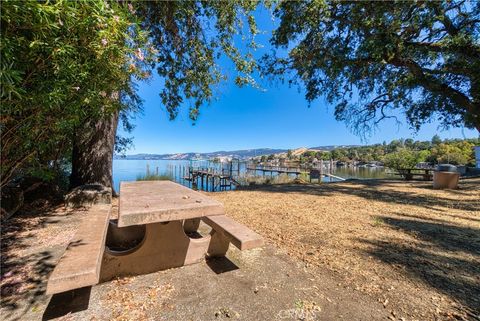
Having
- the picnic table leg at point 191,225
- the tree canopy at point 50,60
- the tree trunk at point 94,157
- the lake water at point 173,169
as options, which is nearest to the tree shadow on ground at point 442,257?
the picnic table leg at point 191,225

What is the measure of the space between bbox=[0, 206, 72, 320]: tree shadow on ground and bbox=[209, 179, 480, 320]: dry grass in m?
2.23

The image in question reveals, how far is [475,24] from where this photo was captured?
6438 mm

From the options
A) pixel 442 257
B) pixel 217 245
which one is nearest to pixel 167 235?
pixel 217 245

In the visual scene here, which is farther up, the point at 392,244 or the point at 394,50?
the point at 394,50

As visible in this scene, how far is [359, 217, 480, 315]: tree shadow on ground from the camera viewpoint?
190 cm

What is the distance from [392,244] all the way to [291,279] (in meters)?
1.55

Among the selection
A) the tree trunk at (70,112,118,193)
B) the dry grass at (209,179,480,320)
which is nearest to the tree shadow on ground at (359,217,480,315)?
the dry grass at (209,179,480,320)

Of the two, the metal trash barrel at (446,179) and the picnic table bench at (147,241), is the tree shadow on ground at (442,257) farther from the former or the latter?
the metal trash barrel at (446,179)

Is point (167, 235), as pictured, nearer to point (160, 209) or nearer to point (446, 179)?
point (160, 209)

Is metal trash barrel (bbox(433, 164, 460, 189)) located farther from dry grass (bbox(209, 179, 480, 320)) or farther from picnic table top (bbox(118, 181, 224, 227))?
picnic table top (bbox(118, 181, 224, 227))

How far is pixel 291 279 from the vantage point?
205 centimetres

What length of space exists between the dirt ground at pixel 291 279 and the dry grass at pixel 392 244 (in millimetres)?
11

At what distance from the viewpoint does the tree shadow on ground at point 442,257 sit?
1.90 metres

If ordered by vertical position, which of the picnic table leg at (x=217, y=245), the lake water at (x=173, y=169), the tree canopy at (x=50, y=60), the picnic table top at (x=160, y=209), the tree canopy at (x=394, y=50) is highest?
the tree canopy at (x=394, y=50)
